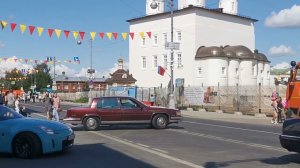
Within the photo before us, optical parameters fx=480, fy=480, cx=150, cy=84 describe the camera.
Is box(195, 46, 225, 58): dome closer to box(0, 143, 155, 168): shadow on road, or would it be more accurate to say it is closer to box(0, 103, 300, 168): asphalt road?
box(0, 103, 300, 168): asphalt road

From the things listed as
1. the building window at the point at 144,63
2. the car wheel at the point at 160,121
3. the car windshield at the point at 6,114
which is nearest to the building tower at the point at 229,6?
the building window at the point at 144,63

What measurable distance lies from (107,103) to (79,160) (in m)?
9.53

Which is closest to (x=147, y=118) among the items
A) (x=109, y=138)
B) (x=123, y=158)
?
(x=109, y=138)

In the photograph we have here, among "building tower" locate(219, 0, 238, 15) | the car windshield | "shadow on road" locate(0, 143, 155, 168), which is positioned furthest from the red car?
"building tower" locate(219, 0, 238, 15)

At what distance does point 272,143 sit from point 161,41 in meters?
66.4

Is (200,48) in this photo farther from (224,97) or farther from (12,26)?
(12,26)

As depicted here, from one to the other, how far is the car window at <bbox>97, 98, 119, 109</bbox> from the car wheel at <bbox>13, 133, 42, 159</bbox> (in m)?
9.31

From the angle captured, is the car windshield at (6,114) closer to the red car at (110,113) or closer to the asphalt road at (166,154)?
the asphalt road at (166,154)

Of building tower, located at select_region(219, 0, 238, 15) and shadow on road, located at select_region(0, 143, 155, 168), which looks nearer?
shadow on road, located at select_region(0, 143, 155, 168)

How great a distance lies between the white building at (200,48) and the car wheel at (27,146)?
207 ft

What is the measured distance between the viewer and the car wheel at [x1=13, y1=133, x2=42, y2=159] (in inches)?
439

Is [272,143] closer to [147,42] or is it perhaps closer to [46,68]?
[147,42]

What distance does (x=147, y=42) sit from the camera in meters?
84.3

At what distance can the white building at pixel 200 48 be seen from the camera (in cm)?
7494
